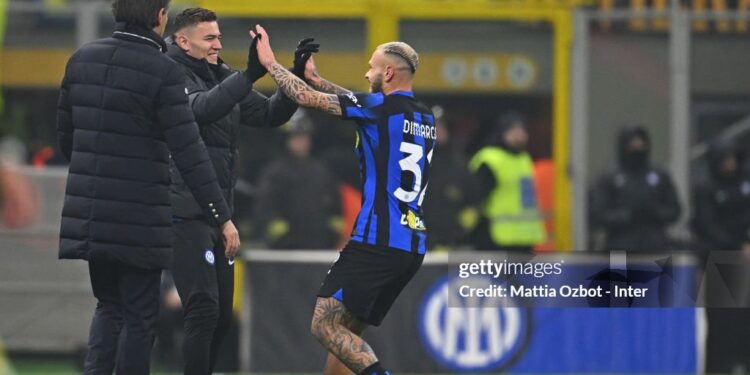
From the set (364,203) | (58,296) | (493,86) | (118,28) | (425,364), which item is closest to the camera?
(118,28)

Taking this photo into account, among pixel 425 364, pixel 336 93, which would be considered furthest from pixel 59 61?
pixel 336 93

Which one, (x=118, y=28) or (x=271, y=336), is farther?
(x=271, y=336)

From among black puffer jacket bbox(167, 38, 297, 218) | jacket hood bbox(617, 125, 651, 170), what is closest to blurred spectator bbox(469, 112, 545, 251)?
jacket hood bbox(617, 125, 651, 170)

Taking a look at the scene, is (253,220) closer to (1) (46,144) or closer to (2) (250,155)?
(2) (250,155)

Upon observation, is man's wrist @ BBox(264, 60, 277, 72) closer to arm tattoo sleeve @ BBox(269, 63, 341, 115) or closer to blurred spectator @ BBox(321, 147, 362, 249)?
arm tattoo sleeve @ BBox(269, 63, 341, 115)

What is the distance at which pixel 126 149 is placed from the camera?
6793 millimetres

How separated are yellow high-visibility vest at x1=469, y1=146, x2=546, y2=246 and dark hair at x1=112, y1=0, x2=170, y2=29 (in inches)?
228

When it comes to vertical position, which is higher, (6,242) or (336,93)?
(336,93)

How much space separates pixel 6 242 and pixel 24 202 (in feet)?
1.11

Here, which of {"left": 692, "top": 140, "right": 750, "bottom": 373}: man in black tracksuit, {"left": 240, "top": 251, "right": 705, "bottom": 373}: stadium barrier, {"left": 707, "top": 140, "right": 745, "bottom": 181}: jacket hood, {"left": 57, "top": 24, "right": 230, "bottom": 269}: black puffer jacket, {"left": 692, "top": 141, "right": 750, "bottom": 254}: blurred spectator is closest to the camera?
{"left": 57, "top": 24, "right": 230, "bottom": 269}: black puffer jacket

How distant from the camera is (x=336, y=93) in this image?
7.84m

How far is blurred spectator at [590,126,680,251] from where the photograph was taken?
478 inches

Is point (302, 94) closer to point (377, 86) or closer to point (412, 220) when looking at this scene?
point (377, 86)

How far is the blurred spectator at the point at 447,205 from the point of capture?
12.5 meters
